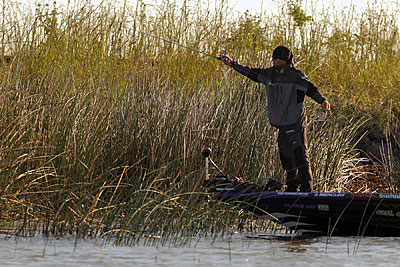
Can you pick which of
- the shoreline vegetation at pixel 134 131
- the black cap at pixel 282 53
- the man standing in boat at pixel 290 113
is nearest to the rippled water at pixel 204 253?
the shoreline vegetation at pixel 134 131

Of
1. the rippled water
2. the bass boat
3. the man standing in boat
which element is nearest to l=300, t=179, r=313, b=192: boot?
the man standing in boat

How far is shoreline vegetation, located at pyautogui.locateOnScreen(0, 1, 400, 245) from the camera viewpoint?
338 inches

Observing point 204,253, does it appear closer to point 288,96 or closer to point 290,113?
point 290,113

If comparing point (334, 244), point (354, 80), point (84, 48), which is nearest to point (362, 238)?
point (334, 244)

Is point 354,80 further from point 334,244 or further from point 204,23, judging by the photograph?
point 334,244

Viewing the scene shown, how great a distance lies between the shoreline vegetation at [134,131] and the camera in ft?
28.2

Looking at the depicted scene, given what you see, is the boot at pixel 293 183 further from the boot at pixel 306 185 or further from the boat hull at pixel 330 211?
the boat hull at pixel 330 211

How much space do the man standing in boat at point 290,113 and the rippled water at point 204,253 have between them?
1423mm

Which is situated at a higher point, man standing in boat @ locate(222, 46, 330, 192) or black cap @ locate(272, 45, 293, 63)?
black cap @ locate(272, 45, 293, 63)

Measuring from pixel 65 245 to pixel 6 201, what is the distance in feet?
4.04

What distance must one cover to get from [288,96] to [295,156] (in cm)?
69

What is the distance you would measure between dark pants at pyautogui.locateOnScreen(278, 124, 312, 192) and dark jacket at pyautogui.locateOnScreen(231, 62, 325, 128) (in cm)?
12

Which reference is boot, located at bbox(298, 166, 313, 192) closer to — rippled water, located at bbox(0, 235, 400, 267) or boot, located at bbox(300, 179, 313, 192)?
boot, located at bbox(300, 179, 313, 192)

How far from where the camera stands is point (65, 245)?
7.74 metres
